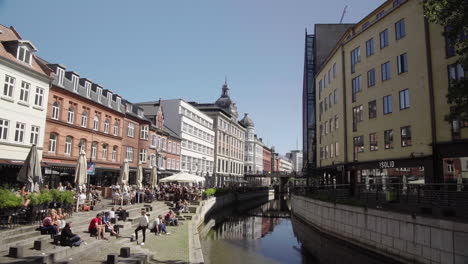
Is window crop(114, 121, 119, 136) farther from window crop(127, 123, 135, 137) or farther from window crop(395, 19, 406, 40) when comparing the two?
window crop(395, 19, 406, 40)

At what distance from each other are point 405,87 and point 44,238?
86.5 ft

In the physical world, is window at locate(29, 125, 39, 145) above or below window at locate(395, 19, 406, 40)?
below

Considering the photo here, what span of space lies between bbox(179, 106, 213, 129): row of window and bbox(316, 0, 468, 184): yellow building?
100 feet

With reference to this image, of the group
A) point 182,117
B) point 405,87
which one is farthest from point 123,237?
point 182,117

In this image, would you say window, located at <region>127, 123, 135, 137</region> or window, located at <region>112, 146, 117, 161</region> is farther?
window, located at <region>127, 123, 135, 137</region>

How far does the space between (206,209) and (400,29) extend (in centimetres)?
2610

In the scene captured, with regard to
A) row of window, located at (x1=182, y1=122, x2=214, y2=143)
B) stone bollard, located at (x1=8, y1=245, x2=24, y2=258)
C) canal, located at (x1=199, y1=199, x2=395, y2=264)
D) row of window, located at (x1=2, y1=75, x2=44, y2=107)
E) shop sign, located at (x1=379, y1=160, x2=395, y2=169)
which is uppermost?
row of window, located at (x1=182, y1=122, x2=214, y2=143)

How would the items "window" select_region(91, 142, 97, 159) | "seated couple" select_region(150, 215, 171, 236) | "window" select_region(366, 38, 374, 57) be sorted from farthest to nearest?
1. "window" select_region(91, 142, 97, 159)
2. "window" select_region(366, 38, 374, 57)
3. "seated couple" select_region(150, 215, 171, 236)

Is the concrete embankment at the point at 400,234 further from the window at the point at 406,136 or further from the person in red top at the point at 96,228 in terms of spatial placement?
the person in red top at the point at 96,228

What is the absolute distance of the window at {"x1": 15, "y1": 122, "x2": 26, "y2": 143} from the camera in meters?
27.2

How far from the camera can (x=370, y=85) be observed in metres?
31.9

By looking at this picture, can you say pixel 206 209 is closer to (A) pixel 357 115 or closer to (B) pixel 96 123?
(B) pixel 96 123

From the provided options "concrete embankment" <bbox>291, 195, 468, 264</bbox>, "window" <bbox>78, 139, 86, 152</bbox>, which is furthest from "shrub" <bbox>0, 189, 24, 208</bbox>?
"window" <bbox>78, 139, 86, 152</bbox>

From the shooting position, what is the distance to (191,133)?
2621 inches
